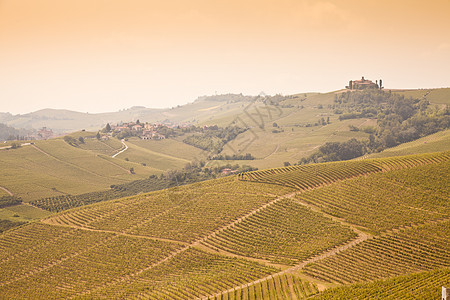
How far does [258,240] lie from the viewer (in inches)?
1610

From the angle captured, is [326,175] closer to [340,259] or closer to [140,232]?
[340,259]

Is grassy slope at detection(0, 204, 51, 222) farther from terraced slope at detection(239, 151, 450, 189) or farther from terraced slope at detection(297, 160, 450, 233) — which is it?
terraced slope at detection(297, 160, 450, 233)

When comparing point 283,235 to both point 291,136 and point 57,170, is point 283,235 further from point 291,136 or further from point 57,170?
point 291,136

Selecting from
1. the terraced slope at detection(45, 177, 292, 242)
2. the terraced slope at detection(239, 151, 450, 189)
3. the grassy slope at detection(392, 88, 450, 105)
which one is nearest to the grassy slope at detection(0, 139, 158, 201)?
the terraced slope at detection(45, 177, 292, 242)

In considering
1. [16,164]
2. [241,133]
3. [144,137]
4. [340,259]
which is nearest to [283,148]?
[241,133]

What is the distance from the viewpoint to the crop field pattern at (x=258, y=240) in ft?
105

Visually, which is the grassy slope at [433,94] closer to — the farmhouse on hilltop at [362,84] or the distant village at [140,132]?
the farmhouse on hilltop at [362,84]

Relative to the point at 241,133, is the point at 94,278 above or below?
below

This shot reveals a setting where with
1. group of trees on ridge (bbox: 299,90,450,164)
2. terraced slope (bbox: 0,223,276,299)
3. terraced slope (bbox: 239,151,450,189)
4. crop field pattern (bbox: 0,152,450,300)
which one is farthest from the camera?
group of trees on ridge (bbox: 299,90,450,164)

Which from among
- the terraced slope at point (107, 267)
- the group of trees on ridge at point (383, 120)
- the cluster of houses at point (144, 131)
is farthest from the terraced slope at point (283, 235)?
the cluster of houses at point (144, 131)

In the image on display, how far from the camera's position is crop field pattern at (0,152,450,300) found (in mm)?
31922

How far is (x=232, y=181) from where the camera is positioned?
6072cm

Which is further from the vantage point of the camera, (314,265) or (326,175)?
(326,175)

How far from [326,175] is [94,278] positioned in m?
33.4
